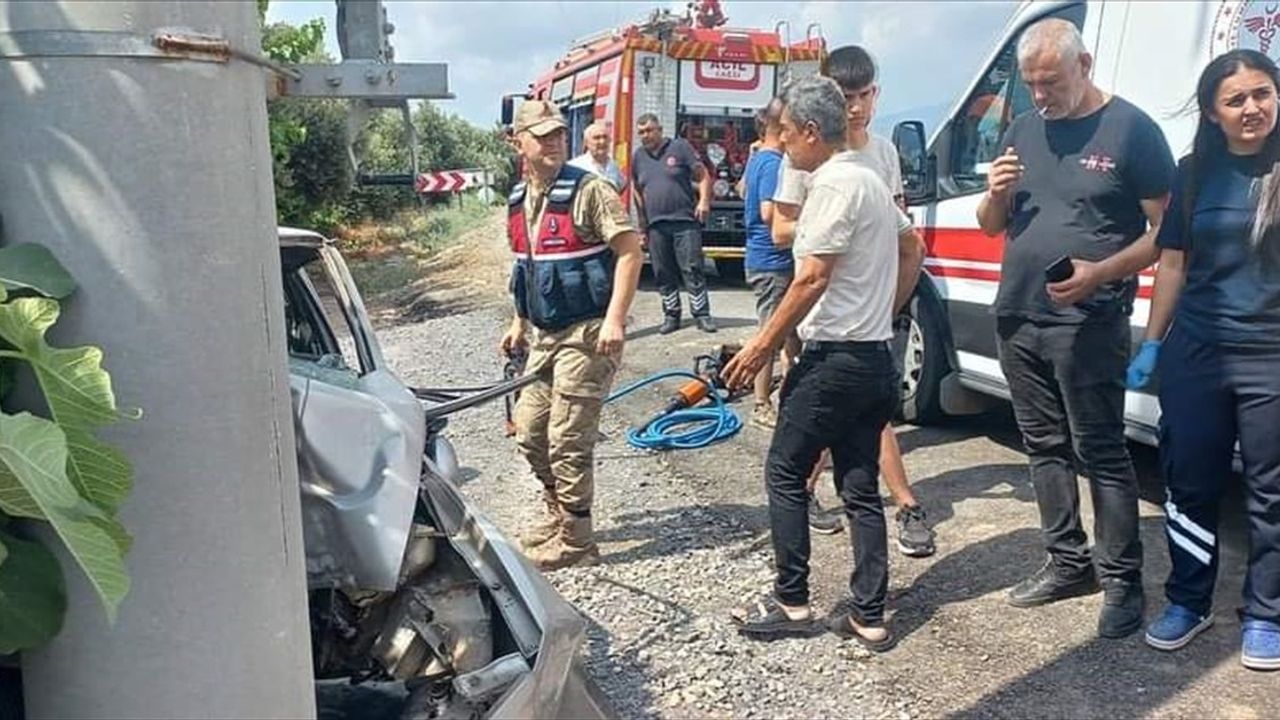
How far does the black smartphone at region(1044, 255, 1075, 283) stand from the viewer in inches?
135

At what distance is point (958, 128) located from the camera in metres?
5.42

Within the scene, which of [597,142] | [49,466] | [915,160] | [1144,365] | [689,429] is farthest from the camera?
[597,142]

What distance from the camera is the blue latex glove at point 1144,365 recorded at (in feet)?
11.5

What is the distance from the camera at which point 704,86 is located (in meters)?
12.2

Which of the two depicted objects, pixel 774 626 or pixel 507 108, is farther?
pixel 507 108

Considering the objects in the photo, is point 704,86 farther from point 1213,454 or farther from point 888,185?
point 1213,454

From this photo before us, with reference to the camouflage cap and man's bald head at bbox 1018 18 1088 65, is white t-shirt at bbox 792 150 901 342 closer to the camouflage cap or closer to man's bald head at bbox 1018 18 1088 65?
man's bald head at bbox 1018 18 1088 65

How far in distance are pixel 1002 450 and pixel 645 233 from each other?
489 cm

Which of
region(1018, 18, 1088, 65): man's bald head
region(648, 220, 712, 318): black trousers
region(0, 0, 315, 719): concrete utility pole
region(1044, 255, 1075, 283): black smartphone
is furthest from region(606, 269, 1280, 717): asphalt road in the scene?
region(648, 220, 712, 318): black trousers

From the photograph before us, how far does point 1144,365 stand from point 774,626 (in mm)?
1478

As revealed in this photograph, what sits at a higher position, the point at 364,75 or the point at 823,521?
the point at 364,75

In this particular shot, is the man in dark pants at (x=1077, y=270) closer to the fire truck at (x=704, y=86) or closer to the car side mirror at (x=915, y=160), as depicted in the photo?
the car side mirror at (x=915, y=160)

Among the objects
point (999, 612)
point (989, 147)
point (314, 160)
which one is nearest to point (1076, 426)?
point (999, 612)

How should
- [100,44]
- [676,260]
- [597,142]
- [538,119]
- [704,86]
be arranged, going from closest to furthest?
[100,44], [538,119], [597,142], [676,260], [704,86]
